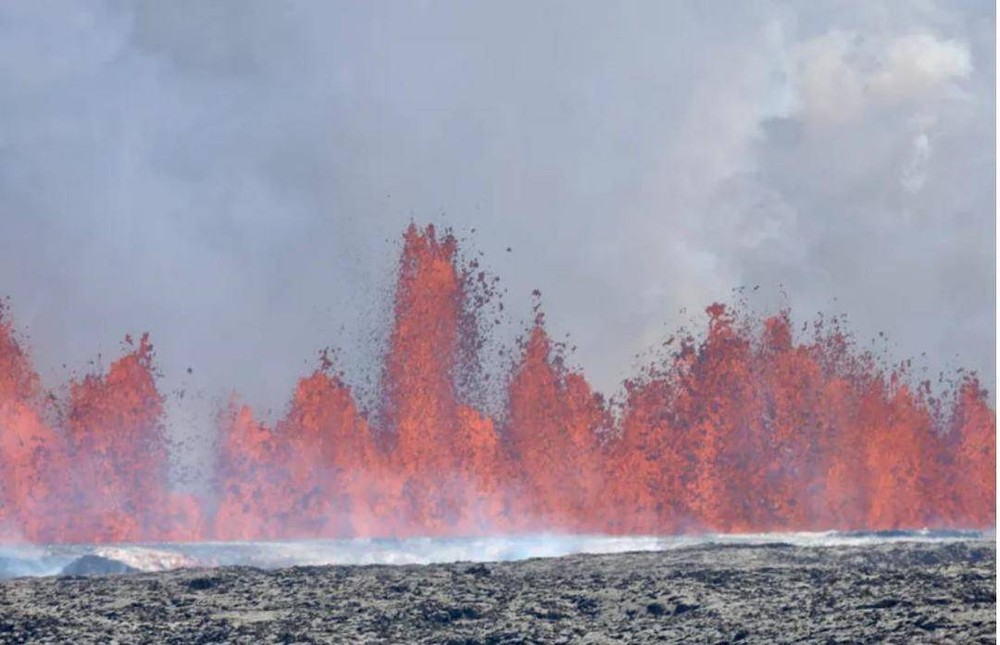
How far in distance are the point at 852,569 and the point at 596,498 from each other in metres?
44.8

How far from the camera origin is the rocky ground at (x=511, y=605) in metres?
19.0

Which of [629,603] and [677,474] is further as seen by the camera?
[677,474]

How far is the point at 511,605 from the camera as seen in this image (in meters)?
21.9

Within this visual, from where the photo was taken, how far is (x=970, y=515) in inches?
2933

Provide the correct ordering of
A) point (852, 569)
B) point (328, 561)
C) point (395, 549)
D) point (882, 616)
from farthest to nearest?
point (395, 549) < point (328, 561) < point (852, 569) < point (882, 616)

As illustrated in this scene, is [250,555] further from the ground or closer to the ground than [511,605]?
further from the ground

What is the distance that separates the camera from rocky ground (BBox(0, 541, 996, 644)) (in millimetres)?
19031

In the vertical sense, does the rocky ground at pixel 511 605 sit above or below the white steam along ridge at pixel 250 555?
below

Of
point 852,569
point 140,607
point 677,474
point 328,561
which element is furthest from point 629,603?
point 677,474

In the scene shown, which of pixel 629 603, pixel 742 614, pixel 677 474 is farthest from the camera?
pixel 677 474

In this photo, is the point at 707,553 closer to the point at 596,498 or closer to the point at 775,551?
the point at 775,551

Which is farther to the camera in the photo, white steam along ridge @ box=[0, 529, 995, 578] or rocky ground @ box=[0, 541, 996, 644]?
white steam along ridge @ box=[0, 529, 995, 578]

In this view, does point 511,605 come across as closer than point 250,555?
Yes

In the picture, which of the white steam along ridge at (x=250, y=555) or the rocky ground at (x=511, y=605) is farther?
the white steam along ridge at (x=250, y=555)
